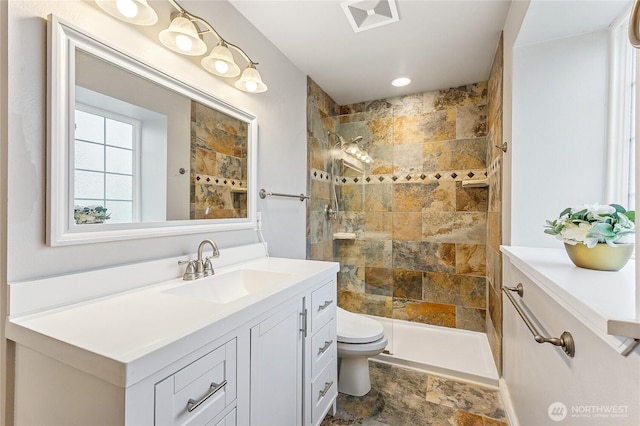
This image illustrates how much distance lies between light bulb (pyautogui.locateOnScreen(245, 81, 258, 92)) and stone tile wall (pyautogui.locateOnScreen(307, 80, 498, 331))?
0.90 m

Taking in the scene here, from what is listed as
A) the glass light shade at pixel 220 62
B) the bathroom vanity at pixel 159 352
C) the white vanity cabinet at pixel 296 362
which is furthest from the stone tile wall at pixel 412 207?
the bathroom vanity at pixel 159 352

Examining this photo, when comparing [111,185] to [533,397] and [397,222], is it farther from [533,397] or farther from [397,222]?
[397,222]

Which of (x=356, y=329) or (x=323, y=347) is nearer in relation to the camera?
(x=323, y=347)

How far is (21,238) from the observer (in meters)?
0.84

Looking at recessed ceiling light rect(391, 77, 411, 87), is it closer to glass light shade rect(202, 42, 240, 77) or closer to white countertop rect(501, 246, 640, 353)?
glass light shade rect(202, 42, 240, 77)

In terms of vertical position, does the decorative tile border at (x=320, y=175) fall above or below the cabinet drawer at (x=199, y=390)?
above

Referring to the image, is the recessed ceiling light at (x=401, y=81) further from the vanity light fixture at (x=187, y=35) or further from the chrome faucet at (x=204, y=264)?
the chrome faucet at (x=204, y=264)

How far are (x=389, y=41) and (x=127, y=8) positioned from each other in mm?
1557

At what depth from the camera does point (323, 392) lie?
1504 mm

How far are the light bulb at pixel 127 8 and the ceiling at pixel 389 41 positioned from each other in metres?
0.74

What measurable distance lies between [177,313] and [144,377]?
0.24 meters

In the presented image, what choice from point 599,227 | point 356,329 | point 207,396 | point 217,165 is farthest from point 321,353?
point 599,227

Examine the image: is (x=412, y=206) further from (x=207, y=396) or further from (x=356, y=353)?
(x=207, y=396)

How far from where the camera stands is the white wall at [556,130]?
1370 mm
